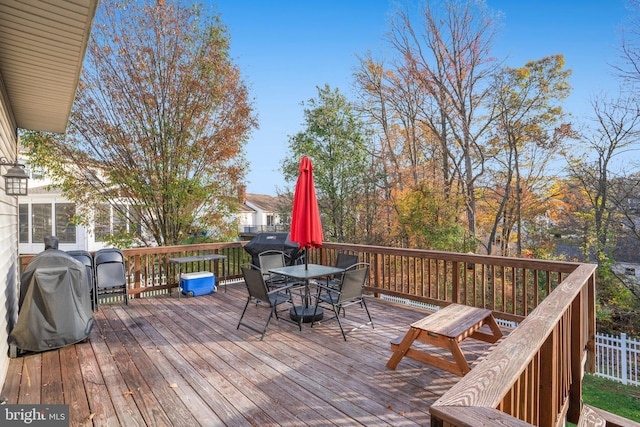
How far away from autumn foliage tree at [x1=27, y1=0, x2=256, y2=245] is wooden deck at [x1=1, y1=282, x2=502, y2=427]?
487 centimetres

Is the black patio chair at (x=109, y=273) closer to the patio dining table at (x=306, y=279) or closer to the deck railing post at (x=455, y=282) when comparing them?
the patio dining table at (x=306, y=279)

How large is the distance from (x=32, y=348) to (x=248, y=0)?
9.19 m

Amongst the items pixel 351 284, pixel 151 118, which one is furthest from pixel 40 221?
pixel 351 284

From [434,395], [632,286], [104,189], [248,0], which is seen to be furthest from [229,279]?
[632,286]

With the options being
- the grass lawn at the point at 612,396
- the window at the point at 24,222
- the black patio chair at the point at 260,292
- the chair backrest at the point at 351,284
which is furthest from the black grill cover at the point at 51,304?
the window at the point at 24,222

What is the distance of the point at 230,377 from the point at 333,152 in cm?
960

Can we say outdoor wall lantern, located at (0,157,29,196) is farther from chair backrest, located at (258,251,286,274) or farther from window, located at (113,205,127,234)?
window, located at (113,205,127,234)

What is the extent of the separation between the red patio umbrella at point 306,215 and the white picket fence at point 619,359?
5788 millimetres

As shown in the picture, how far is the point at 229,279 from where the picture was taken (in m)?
7.14

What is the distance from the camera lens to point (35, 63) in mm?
3039

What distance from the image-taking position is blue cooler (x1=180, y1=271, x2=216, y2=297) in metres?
6.02

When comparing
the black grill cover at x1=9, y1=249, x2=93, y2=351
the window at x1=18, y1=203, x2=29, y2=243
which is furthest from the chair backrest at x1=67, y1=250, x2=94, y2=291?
the window at x1=18, y1=203, x2=29, y2=243

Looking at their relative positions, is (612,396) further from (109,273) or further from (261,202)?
(261,202)

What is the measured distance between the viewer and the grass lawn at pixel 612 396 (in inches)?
227
